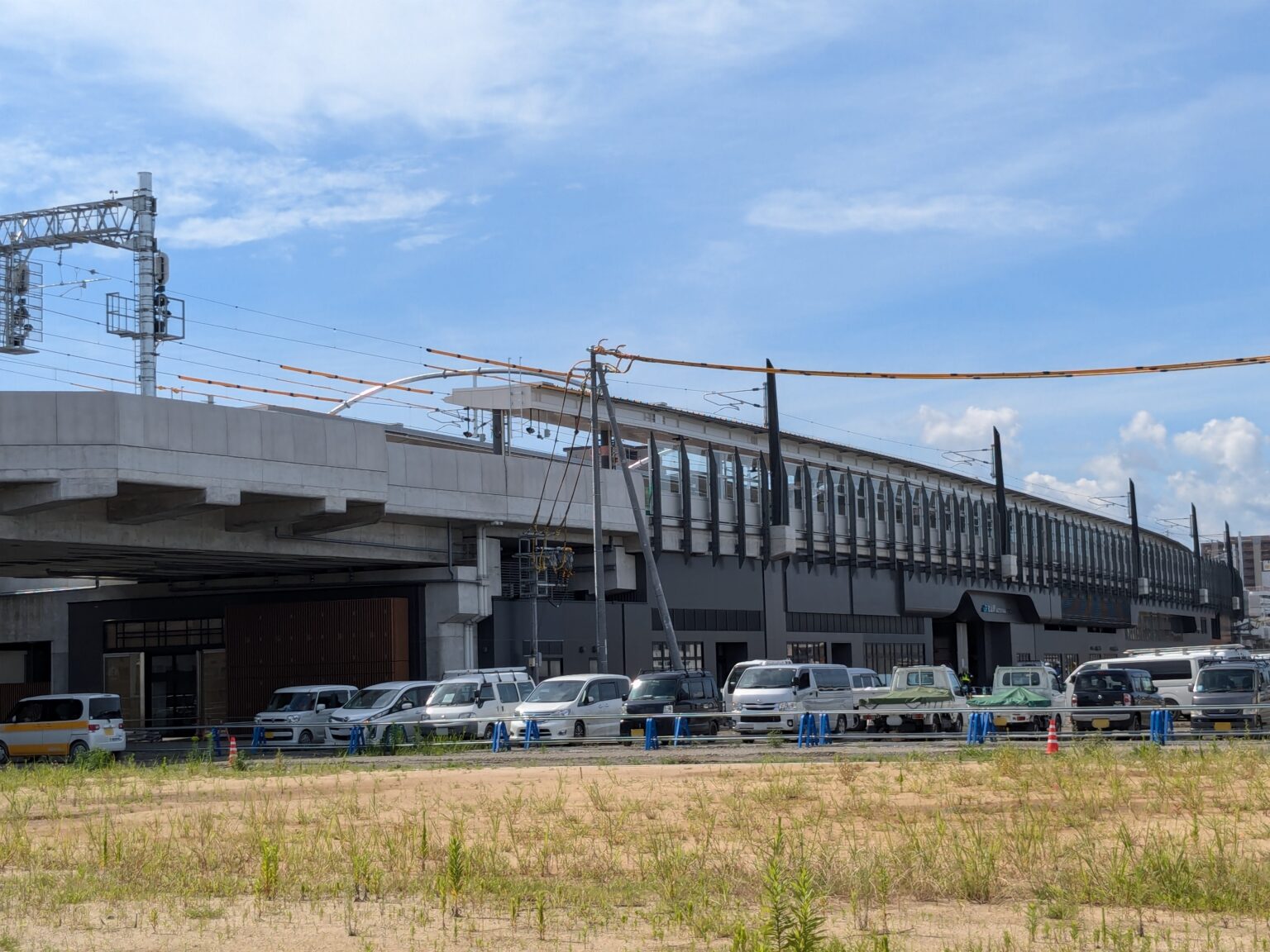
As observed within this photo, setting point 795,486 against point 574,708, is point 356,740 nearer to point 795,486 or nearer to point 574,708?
point 574,708

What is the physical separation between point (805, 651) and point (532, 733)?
36176 millimetres

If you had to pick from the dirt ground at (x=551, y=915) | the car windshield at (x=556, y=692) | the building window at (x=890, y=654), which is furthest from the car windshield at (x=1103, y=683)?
the building window at (x=890, y=654)

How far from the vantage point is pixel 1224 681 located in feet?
113

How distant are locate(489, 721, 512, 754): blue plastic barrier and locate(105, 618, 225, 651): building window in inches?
859

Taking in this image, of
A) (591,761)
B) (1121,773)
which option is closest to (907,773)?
(1121,773)

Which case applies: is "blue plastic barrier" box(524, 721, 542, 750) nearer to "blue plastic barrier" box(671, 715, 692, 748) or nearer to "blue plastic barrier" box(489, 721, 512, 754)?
"blue plastic barrier" box(489, 721, 512, 754)

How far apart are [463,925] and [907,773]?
13448mm

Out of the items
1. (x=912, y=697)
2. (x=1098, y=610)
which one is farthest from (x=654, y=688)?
(x=1098, y=610)

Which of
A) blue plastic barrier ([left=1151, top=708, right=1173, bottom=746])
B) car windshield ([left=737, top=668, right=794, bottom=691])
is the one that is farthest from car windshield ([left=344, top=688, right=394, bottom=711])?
blue plastic barrier ([left=1151, top=708, right=1173, bottom=746])

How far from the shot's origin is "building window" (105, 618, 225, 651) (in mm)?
53375

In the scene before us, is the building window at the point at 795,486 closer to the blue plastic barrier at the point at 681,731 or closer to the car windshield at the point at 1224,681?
the blue plastic barrier at the point at 681,731

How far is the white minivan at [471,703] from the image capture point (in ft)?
122

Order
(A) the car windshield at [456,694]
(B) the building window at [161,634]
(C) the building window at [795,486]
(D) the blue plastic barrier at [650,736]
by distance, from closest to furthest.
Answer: (D) the blue plastic barrier at [650,736] → (A) the car windshield at [456,694] → (B) the building window at [161,634] → (C) the building window at [795,486]

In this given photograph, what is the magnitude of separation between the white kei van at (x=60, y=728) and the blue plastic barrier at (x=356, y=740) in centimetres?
654
